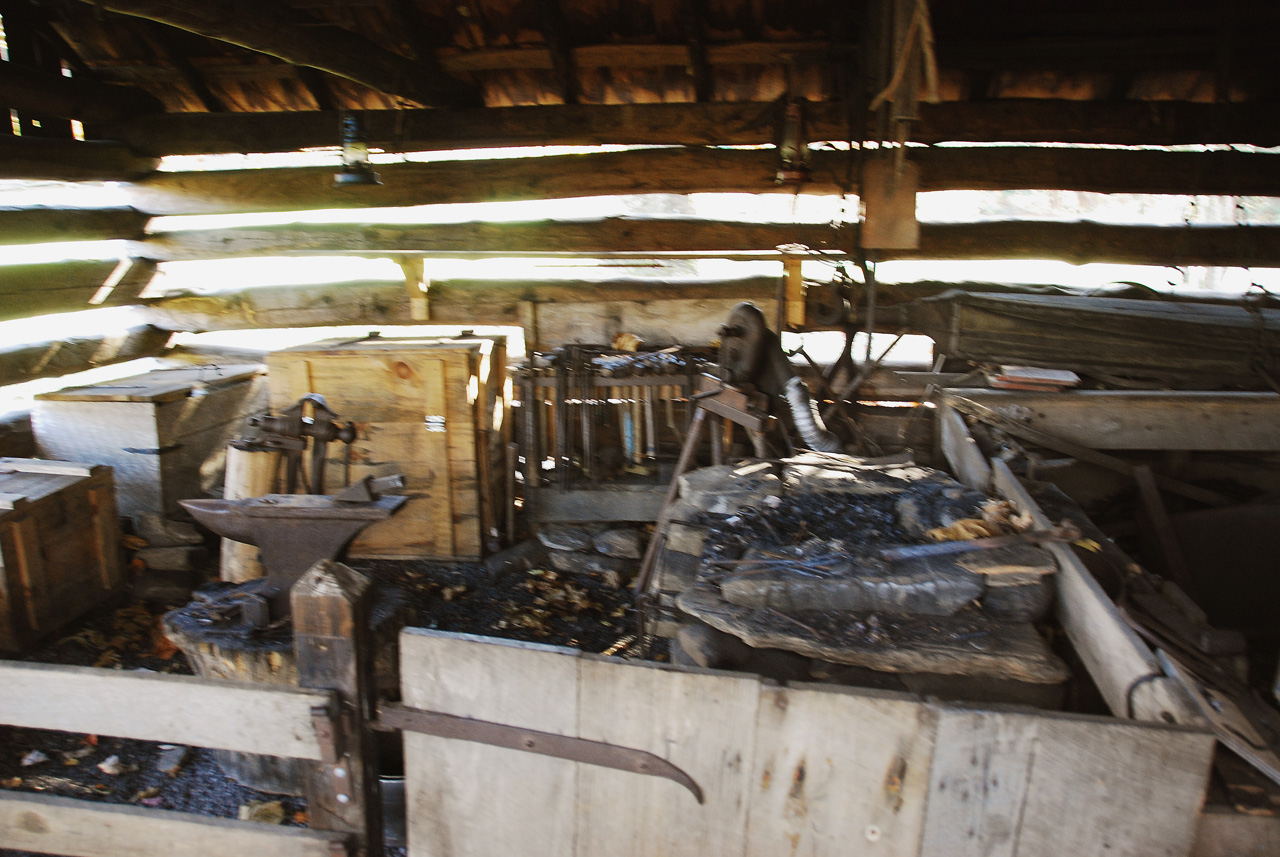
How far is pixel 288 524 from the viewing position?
3584mm

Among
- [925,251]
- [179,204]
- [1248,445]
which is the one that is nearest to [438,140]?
[179,204]

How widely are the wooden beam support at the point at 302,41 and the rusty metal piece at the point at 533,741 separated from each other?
341 cm

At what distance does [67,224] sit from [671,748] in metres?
6.44

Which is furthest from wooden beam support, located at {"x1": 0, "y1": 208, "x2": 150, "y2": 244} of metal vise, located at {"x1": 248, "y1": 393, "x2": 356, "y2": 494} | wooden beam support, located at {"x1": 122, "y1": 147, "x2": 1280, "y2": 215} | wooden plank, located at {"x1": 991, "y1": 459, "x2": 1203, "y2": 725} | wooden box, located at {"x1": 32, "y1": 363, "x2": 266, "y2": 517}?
wooden plank, located at {"x1": 991, "y1": 459, "x2": 1203, "y2": 725}

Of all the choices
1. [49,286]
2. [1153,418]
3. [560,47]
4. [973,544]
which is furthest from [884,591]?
[49,286]

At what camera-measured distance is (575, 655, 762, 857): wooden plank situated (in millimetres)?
2041

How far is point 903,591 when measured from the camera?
118 inches

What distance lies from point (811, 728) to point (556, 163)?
521 centimetres

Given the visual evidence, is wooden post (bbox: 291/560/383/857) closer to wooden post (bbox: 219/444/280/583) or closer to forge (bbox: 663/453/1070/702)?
forge (bbox: 663/453/1070/702)

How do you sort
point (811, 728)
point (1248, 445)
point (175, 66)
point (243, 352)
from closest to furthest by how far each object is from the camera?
point (811, 728)
point (1248, 445)
point (175, 66)
point (243, 352)

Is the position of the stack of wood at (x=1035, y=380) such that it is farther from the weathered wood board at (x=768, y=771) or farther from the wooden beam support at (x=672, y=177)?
the weathered wood board at (x=768, y=771)

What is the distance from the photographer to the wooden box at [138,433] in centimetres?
577

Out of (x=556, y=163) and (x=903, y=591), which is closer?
(x=903, y=591)

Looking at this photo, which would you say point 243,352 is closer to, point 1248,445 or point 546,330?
point 546,330
